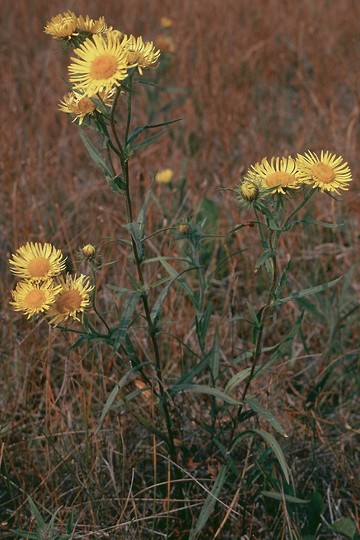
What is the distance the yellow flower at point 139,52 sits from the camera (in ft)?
4.72

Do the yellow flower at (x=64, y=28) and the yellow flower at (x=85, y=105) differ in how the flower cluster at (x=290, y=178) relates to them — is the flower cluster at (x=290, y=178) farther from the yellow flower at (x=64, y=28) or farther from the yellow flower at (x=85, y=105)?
the yellow flower at (x=64, y=28)

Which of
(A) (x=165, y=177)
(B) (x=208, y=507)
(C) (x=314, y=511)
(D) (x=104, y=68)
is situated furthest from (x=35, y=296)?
(A) (x=165, y=177)

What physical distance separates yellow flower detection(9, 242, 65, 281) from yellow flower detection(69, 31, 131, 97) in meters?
0.40

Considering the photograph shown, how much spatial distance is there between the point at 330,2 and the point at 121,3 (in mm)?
1466

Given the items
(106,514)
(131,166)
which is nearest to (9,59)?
(131,166)

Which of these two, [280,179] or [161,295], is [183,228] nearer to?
[161,295]

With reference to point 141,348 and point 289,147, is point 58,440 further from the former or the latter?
point 289,147

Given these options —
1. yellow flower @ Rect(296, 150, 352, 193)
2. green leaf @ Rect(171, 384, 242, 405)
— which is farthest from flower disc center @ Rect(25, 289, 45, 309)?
yellow flower @ Rect(296, 150, 352, 193)

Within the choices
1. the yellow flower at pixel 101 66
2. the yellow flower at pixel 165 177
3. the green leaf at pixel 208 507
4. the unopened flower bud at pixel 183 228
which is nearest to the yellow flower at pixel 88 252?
the unopened flower bud at pixel 183 228

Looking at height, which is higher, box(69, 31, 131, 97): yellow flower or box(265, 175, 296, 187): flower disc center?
box(69, 31, 131, 97): yellow flower

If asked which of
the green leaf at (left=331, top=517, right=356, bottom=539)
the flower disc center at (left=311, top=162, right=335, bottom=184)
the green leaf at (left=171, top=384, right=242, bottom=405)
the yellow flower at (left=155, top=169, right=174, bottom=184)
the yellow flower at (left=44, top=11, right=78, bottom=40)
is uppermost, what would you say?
the yellow flower at (left=155, top=169, right=174, bottom=184)

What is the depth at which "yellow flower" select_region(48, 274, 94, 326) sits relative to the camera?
1.54 meters

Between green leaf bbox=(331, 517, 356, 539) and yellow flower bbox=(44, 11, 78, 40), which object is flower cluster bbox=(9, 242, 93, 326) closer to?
yellow flower bbox=(44, 11, 78, 40)

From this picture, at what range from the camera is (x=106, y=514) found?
174cm
